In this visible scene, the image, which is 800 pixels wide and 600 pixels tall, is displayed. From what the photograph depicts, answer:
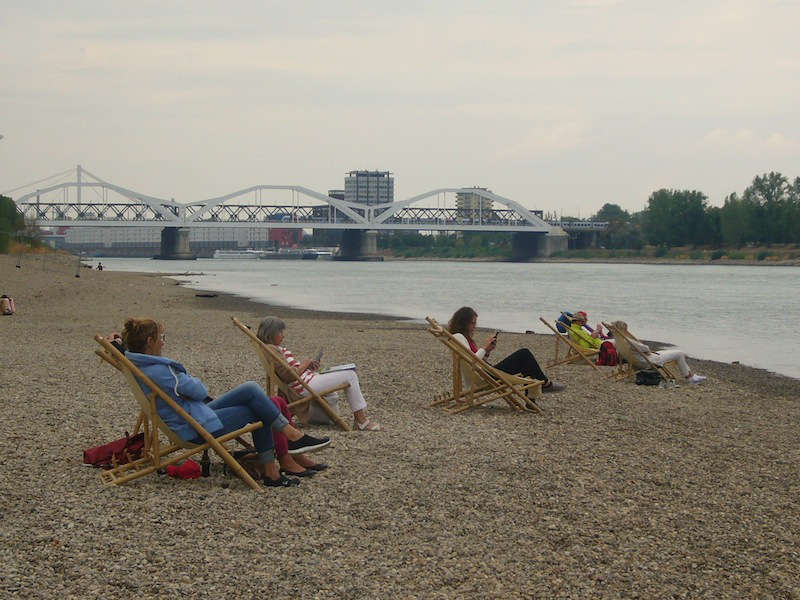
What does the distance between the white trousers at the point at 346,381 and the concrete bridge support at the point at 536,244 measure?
125 meters

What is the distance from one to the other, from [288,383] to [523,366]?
8.38ft

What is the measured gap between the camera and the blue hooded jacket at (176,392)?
568 cm

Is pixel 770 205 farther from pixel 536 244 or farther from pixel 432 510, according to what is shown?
pixel 432 510

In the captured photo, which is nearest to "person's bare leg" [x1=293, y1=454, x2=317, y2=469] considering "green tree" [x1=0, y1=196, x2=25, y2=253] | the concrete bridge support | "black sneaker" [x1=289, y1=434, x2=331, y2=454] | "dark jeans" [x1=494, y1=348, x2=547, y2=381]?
"black sneaker" [x1=289, y1=434, x2=331, y2=454]

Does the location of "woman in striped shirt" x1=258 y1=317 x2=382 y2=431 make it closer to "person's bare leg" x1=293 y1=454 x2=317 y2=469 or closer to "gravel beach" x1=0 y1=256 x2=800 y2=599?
"gravel beach" x1=0 y1=256 x2=800 y2=599

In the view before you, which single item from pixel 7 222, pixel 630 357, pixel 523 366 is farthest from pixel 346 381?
pixel 7 222

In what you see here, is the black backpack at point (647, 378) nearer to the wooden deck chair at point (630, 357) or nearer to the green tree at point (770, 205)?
the wooden deck chair at point (630, 357)

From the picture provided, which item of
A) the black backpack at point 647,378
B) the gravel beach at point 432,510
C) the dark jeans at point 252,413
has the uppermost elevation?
the dark jeans at point 252,413

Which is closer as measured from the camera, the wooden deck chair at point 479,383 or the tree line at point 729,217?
the wooden deck chair at point 479,383

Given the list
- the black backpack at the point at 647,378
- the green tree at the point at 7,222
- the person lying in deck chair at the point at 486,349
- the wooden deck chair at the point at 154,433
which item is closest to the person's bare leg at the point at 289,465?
the wooden deck chair at the point at 154,433

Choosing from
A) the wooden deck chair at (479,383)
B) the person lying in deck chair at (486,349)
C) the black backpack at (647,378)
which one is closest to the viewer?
the wooden deck chair at (479,383)

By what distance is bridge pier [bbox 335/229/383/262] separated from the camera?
139500 mm

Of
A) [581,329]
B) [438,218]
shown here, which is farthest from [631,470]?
[438,218]

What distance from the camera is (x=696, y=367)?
1570 cm
